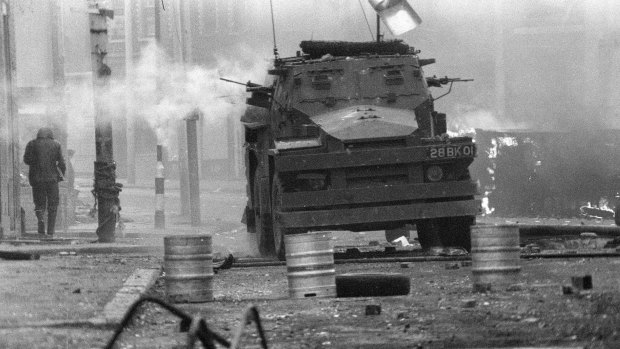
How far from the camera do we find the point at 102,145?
67.5 ft

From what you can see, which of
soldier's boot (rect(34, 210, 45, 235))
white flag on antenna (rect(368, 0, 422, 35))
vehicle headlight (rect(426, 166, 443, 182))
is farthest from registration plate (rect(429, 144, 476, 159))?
soldier's boot (rect(34, 210, 45, 235))

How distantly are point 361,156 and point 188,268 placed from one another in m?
4.94

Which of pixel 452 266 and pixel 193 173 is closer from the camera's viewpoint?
pixel 452 266

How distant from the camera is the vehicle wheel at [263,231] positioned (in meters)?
17.0

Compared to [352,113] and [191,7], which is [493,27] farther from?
[352,113]

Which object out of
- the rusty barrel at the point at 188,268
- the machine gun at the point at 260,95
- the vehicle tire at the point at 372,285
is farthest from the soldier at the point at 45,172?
the rusty barrel at the point at 188,268

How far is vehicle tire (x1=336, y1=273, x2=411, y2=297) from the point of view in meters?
10.7

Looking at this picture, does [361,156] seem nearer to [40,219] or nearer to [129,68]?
[40,219]

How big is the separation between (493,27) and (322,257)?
28.7 meters

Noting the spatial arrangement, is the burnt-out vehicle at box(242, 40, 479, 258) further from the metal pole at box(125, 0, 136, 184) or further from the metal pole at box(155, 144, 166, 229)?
the metal pole at box(125, 0, 136, 184)

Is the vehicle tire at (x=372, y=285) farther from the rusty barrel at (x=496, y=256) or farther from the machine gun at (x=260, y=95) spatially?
the machine gun at (x=260, y=95)

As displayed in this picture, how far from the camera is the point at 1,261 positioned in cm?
1552

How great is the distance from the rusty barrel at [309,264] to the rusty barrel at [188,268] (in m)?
0.59

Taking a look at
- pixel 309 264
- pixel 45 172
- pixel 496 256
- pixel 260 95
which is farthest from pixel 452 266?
pixel 45 172
